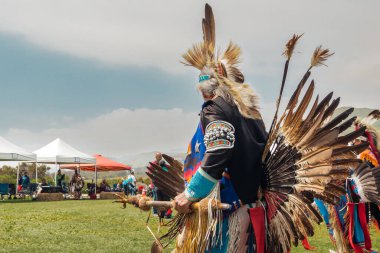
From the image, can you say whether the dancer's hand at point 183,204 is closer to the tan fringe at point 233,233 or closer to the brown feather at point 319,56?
the tan fringe at point 233,233

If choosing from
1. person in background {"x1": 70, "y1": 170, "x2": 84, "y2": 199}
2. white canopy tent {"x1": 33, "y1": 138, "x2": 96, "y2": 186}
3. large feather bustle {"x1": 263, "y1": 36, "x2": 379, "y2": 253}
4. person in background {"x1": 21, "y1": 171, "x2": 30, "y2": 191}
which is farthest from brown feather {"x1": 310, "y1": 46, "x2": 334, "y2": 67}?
person in background {"x1": 21, "y1": 171, "x2": 30, "y2": 191}

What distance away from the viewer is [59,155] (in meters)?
22.6

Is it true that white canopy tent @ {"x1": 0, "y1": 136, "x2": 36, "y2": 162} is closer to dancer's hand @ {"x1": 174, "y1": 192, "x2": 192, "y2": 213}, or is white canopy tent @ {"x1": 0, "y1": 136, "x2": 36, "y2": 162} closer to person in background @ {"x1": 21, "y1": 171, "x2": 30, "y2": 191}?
person in background @ {"x1": 21, "y1": 171, "x2": 30, "y2": 191}

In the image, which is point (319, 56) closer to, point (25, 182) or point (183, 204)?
point (183, 204)

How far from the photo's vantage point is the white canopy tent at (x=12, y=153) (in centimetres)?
1934

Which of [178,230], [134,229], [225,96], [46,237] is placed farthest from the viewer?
[134,229]

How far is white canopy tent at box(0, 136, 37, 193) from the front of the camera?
1934cm

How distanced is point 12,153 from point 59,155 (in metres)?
3.30

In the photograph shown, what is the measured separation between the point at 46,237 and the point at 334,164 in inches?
221

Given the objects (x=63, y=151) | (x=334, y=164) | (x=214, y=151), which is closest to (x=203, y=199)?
(x=214, y=151)

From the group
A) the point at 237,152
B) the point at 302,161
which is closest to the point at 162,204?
the point at 237,152

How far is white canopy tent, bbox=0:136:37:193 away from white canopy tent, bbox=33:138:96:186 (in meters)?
1.17

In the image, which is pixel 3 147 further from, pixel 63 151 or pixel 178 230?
pixel 178 230

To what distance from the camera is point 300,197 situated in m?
2.75
